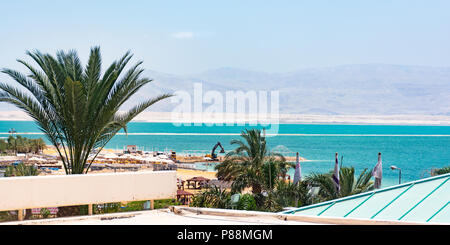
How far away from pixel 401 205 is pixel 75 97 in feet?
21.8

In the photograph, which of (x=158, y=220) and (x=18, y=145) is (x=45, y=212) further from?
(x=18, y=145)

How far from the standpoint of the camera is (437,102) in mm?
197250

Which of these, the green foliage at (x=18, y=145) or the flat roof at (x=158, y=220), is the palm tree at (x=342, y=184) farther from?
the green foliage at (x=18, y=145)

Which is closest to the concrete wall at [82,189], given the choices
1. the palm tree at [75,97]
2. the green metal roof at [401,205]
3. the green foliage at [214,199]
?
the green metal roof at [401,205]

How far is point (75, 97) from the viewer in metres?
10.9

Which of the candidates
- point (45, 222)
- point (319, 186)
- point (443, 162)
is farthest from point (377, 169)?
point (443, 162)

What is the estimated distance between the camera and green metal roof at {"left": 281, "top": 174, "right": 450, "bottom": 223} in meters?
7.35

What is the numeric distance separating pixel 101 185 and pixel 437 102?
205459 millimetres

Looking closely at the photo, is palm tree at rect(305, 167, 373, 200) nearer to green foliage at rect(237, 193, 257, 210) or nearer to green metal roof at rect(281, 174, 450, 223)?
green foliage at rect(237, 193, 257, 210)

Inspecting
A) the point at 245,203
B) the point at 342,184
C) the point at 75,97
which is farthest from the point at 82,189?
the point at 342,184

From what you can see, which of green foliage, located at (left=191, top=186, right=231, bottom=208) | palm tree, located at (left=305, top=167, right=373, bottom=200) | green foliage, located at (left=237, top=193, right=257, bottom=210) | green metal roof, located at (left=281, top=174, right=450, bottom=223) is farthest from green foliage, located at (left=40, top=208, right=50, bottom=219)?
palm tree, located at (left=305, top=167, right=373, bottom=200)

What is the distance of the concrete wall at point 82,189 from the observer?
7.69 meters

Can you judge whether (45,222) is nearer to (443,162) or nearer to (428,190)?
(428,190)

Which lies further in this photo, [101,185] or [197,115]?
[197,115]
